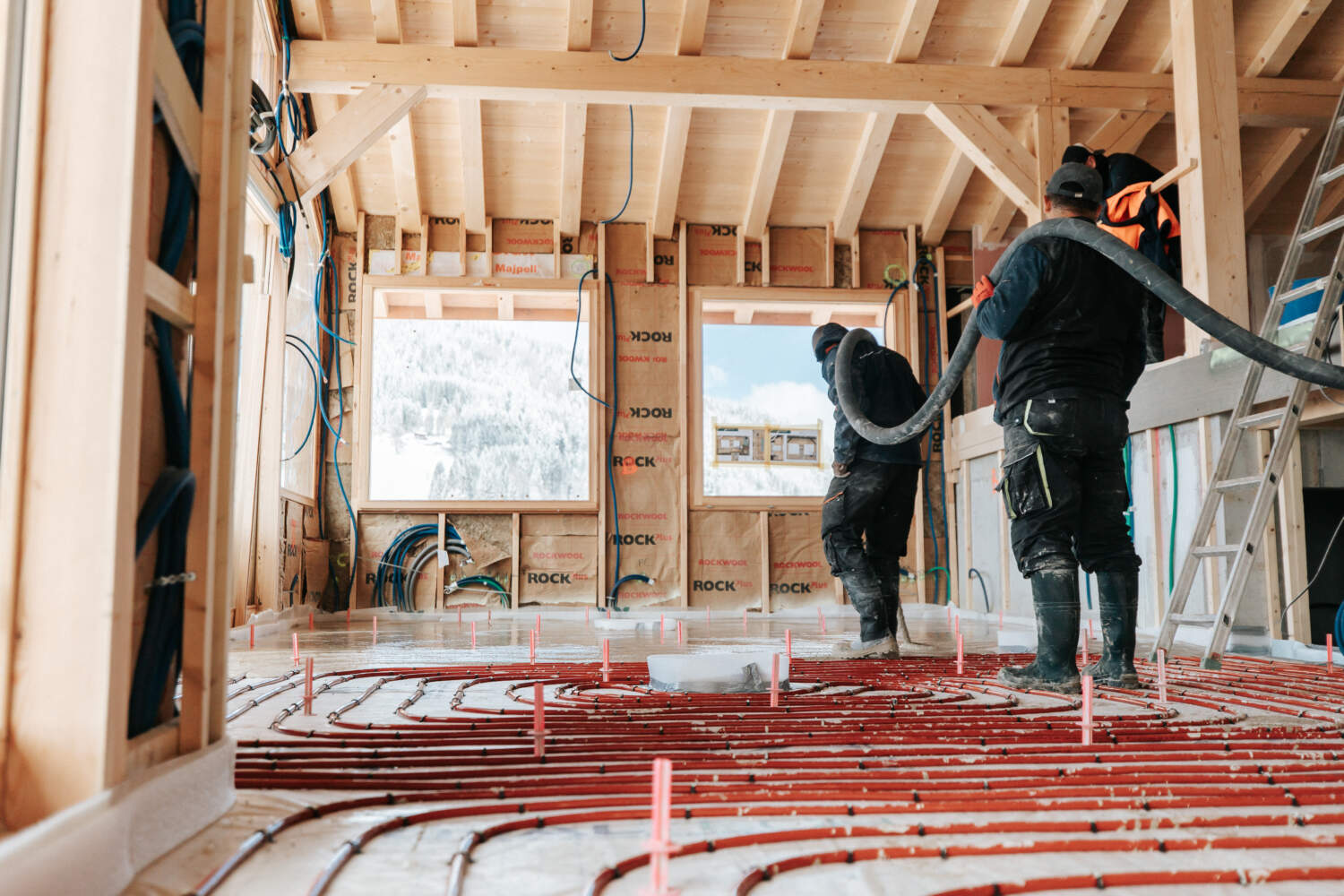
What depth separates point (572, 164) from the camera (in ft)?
23.7

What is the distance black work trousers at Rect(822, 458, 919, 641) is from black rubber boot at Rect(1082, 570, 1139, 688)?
119 cm

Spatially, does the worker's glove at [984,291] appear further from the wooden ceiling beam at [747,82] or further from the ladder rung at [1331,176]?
the wooden ceiling beam at [747,82]

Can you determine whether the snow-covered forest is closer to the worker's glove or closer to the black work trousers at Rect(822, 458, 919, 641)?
the black work trousers at Rect(822, 458, 919, 641)

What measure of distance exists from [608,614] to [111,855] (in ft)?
21.0

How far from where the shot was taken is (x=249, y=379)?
5.77 metres

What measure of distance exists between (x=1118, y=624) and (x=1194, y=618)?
1.12 metres

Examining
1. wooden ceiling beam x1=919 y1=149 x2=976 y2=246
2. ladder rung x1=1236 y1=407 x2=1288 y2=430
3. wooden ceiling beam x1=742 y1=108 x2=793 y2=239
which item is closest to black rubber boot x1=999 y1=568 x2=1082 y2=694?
ladder rung x1=1236 y1=407 x2=1288 y2=430

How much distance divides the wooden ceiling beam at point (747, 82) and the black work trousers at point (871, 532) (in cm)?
290

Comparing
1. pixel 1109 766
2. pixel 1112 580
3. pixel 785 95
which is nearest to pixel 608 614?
pixel 785 95

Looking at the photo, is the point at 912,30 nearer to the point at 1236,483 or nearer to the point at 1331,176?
the point at 1331,176

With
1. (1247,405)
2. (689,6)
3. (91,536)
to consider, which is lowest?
(91,536)

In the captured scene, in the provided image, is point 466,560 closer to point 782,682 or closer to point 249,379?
point 249,379

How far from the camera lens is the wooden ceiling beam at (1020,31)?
239 inches

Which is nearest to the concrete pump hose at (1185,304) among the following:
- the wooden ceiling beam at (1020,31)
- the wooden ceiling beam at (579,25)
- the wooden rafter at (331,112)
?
the wooden ceiling beam at (579,25)
